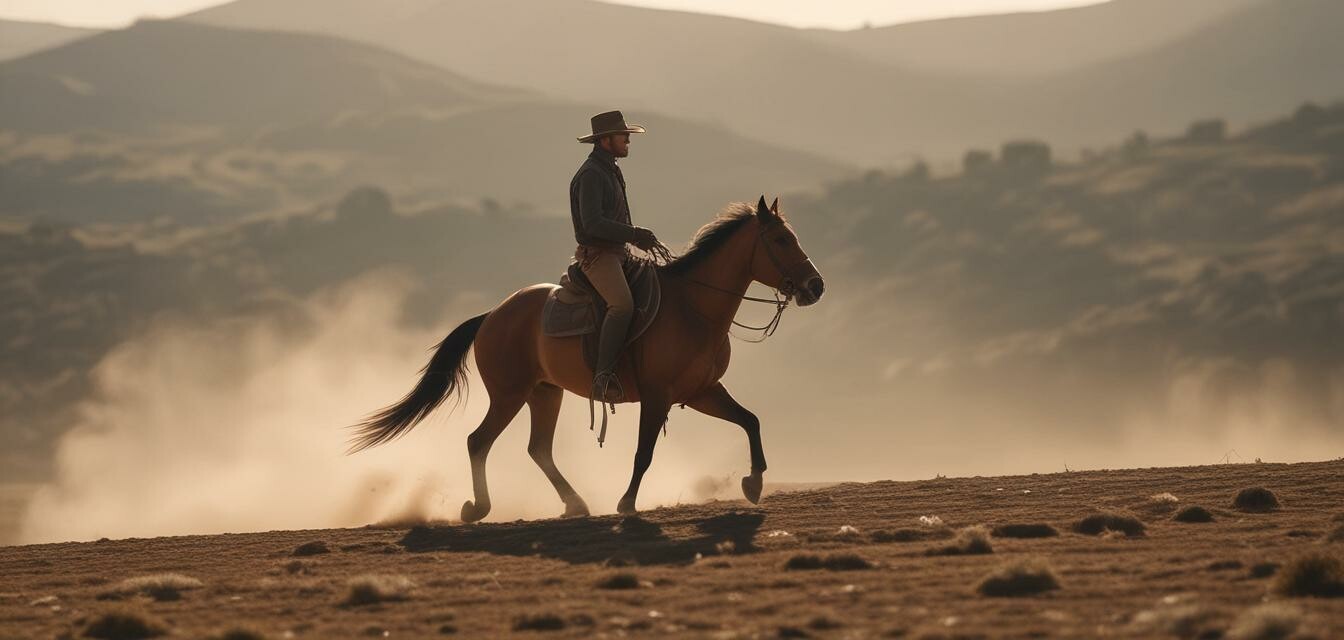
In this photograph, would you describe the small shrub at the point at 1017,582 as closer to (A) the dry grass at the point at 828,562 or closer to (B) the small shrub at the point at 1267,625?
(A) the dry grass at the point at 828,562

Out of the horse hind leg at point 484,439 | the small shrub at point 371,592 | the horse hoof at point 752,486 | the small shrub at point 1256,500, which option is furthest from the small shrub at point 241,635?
the small shrub at point 1256,500

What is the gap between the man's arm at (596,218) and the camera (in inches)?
627

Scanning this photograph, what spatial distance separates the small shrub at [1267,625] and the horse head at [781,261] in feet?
23.7

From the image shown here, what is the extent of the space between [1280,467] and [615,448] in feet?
149

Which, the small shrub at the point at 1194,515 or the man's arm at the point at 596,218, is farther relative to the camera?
the man's arm at the point at 596,218

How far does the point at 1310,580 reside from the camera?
9.88 m

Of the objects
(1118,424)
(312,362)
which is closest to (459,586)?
(1118,424)

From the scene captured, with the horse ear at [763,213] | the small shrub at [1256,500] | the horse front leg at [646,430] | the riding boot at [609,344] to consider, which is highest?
the horse ear at [763,213]

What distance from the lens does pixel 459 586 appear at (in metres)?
12.0

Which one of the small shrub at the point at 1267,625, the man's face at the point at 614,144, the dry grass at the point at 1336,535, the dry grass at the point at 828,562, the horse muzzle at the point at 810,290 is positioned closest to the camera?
the small shrub at the point at 1267,625

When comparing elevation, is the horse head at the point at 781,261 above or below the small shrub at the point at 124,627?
above

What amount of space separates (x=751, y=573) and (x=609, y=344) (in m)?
4.56

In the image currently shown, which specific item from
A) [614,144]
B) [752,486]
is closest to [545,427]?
[752,486]

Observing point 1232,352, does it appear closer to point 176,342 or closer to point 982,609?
point 176,342
